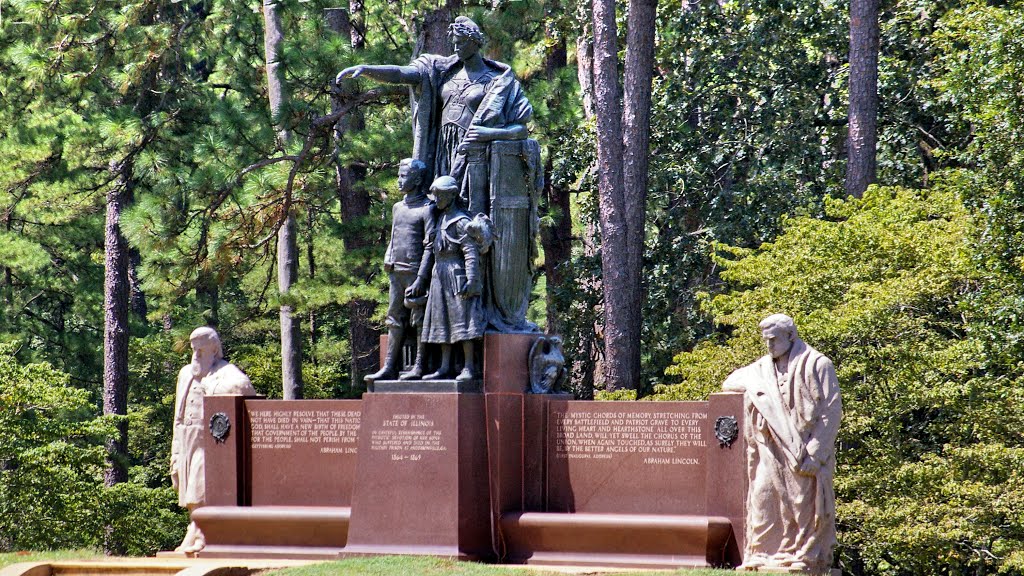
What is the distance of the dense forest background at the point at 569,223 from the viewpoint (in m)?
18.8

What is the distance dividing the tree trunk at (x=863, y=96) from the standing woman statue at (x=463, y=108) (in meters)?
9.64

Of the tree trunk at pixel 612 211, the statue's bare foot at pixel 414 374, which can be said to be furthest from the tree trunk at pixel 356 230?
the statue's bare foot at pixel 414 374

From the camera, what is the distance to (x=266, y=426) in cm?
1470

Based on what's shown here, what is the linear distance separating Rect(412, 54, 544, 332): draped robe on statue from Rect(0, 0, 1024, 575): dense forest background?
5837 millimetres

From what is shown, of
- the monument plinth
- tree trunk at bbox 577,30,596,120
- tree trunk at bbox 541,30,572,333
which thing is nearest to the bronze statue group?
A: the monument plinth

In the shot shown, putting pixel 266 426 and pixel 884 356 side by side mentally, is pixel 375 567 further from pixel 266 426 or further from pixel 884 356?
pixel 884 356

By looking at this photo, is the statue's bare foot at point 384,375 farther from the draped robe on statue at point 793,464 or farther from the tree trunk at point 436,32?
the tree trunk at point 436,32

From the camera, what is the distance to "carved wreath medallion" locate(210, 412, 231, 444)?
1464 cm

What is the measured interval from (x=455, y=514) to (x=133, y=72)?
48.6 feet

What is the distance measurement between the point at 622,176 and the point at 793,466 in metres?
11.9

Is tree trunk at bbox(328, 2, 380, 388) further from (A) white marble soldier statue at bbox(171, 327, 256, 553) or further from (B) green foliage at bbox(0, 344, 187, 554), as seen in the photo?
(A) white marble soldier statue at bbox(171, 327, 256, 553)

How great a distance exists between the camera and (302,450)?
1457 cm

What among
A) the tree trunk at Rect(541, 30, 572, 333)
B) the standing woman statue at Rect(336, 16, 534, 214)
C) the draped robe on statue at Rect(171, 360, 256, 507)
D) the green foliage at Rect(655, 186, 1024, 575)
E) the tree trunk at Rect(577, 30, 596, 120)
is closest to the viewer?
the standing woman statue at Rect(336, 16, 534, 214)

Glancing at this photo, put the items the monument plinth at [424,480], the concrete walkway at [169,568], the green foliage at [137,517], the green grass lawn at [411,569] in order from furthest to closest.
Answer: the green foliage at [137,517] < the monument plinth at [424,480] < the concrete walkway at [169,568] < the green grass lawn at [411,569]
